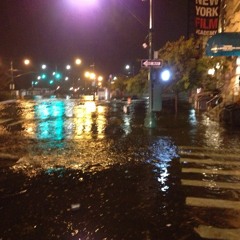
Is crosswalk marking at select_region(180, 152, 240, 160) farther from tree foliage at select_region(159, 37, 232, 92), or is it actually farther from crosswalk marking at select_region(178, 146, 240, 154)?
tree foliage at select_region(159, 37, 232, 92)

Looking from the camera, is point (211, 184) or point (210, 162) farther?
point (210, 162)

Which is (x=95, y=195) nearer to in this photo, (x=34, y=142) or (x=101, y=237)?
(x=101, y=237)

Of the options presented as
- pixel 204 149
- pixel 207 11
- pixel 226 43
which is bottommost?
pixel 204 149

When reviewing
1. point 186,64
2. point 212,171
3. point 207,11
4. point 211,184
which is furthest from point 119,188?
point 186,64

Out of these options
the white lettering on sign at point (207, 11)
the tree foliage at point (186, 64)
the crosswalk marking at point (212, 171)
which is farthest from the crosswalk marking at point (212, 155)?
the tree foliage at point (186, 64)

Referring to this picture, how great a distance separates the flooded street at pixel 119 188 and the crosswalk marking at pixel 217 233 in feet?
0.04

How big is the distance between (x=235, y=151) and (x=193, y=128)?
605cm

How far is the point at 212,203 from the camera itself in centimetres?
660

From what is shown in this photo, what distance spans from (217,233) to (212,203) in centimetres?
141

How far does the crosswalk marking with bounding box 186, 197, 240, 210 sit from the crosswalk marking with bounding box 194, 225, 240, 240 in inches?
41.4

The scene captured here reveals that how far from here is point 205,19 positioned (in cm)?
2794

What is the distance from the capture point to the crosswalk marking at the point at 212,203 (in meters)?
6.43

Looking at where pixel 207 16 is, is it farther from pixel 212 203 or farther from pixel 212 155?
pixel 212 203

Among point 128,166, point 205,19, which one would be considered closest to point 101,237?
point 128,166
